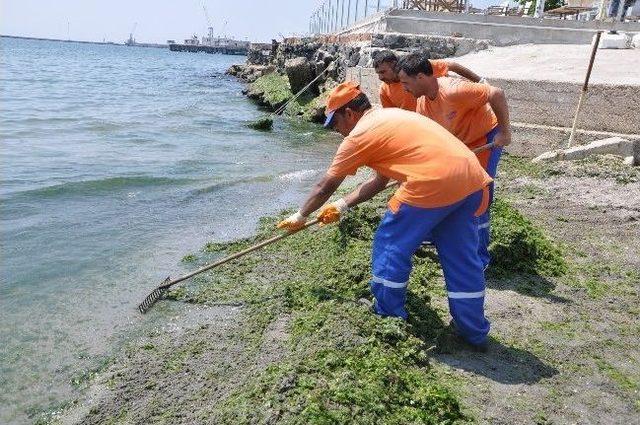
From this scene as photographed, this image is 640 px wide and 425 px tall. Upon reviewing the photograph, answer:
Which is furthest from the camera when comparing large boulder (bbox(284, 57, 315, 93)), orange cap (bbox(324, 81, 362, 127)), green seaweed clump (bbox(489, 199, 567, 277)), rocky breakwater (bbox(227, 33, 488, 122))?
large boulder (bbox(284, 57, 315, 93))

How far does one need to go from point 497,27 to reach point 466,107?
13.7 meters

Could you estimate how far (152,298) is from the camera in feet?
15.8

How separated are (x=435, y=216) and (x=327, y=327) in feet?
3.43

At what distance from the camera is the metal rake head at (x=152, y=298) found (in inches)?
187

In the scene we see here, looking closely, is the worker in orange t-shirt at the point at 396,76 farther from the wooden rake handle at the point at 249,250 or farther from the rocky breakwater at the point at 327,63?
the rocky breakwater at the point at 327,63

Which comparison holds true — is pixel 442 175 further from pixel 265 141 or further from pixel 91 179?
pixel 265 141

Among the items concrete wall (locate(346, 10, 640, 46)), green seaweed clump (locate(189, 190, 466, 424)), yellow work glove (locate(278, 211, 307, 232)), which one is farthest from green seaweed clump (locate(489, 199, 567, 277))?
concrete wall (locate(346, 10, 640, 46))

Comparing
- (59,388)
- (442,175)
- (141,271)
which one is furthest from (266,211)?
(442,175)

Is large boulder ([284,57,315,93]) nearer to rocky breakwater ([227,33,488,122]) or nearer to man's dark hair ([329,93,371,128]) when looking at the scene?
rocky breakwater ([227,33,488,122])

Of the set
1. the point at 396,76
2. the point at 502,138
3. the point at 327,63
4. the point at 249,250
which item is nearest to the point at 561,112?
the point at 396,76

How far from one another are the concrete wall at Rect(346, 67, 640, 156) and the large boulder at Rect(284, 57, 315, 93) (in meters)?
12.3

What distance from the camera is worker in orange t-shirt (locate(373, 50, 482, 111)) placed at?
509 centimetres

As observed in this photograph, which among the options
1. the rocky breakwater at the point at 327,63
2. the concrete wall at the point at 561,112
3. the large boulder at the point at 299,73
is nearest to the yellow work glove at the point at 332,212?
the concrete wall at the point at 561,112

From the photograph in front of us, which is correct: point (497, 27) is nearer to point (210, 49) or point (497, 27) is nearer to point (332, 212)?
point (332, 212)
